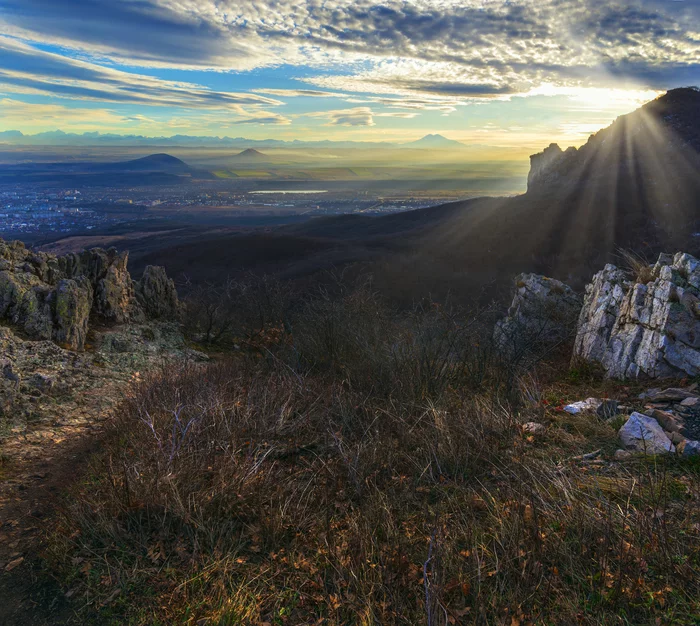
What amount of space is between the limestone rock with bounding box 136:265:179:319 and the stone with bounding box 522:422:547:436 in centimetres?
1382

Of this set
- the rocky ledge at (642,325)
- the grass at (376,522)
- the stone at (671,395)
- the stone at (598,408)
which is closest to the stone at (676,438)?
the grass at (376,522)

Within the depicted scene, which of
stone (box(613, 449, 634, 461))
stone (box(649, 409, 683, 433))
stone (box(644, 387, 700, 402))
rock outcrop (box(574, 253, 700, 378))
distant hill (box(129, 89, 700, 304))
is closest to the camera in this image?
stone (box(613, 449, 634, 461))

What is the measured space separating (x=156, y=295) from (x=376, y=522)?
14.8m

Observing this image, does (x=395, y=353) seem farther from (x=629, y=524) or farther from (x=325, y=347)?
(x=629, y=524)

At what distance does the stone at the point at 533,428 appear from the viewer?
6.14m

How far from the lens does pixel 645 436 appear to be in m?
5.72

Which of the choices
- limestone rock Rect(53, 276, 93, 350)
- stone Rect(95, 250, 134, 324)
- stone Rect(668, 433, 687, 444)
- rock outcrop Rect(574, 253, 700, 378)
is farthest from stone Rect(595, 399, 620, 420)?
stone Rect(95, 250, 134, 324)

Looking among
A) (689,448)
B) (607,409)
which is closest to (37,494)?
(689,448)

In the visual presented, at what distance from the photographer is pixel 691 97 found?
86.9 metres

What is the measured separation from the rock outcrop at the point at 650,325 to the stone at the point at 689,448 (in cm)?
402

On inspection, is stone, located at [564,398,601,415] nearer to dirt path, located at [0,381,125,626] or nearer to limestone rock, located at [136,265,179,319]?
dirt path, located at [0,381,125,626]

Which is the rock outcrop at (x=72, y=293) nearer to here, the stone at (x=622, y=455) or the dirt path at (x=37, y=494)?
the dirt path at (x=37, y=494)

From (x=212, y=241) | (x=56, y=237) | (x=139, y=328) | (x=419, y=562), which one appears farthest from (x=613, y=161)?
(x=56, y=237)

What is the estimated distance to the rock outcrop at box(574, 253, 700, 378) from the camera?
9.17 metres
